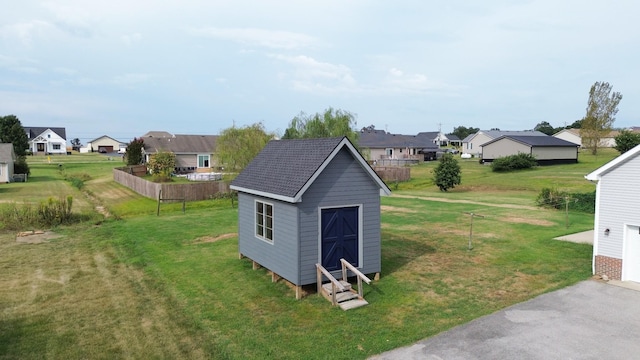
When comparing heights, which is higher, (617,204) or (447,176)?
(617,204)

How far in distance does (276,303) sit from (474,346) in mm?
5712

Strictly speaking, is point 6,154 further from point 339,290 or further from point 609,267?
point 609,267

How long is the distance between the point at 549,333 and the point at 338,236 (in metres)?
6.29

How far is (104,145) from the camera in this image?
129500 millimetres

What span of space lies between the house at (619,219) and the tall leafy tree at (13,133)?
262ft

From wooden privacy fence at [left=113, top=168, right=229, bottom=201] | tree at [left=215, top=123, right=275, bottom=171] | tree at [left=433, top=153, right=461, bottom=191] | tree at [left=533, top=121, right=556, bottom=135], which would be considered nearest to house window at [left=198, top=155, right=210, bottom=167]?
tree at [left=215, top=123, right=275, bottom=171]

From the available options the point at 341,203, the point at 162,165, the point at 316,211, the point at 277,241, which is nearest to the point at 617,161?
the point at 341,203

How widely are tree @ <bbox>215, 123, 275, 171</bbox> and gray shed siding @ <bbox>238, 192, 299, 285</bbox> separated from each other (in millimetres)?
26161

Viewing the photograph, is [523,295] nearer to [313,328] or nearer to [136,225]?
[313,328]

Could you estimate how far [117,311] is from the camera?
1327 centimetres

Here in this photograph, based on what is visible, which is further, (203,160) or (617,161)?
(203,160)

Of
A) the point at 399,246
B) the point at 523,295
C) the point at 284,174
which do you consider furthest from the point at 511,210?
the point at 284,174

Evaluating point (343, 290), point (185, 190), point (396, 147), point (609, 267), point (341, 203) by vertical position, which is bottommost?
point (343, 290)

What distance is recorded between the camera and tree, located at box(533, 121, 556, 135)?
137m
